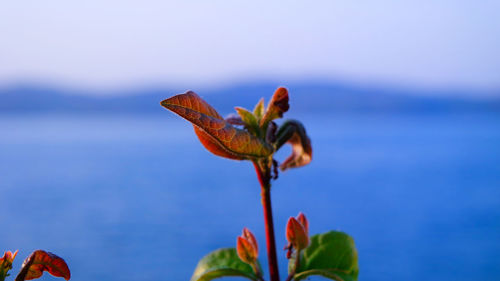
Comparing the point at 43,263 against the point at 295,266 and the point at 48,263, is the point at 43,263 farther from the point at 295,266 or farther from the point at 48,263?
the point at 295,266

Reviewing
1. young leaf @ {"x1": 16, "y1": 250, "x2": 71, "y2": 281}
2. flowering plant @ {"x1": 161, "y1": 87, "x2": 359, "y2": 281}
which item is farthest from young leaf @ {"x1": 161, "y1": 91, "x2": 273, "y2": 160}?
young leaf @ {"x1": 16, "y1": 250, "x2": 71, "y2": 281}

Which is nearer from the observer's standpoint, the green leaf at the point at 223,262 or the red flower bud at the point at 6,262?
the red flower bud at the point at 6,262

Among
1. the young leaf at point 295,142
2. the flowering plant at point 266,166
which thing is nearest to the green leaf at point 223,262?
the flowering plant at point 266,166

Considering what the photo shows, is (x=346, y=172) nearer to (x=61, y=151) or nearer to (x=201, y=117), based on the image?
(x=61, y=151)

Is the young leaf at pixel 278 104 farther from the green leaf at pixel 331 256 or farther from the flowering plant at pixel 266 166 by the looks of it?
the green leaf at pixel 331 256

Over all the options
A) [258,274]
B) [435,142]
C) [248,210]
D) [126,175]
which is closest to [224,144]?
[258,274]

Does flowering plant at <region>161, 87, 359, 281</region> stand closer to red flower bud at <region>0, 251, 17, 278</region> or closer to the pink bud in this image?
the pink bud

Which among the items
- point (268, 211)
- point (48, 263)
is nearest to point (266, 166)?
point (268, 211)
